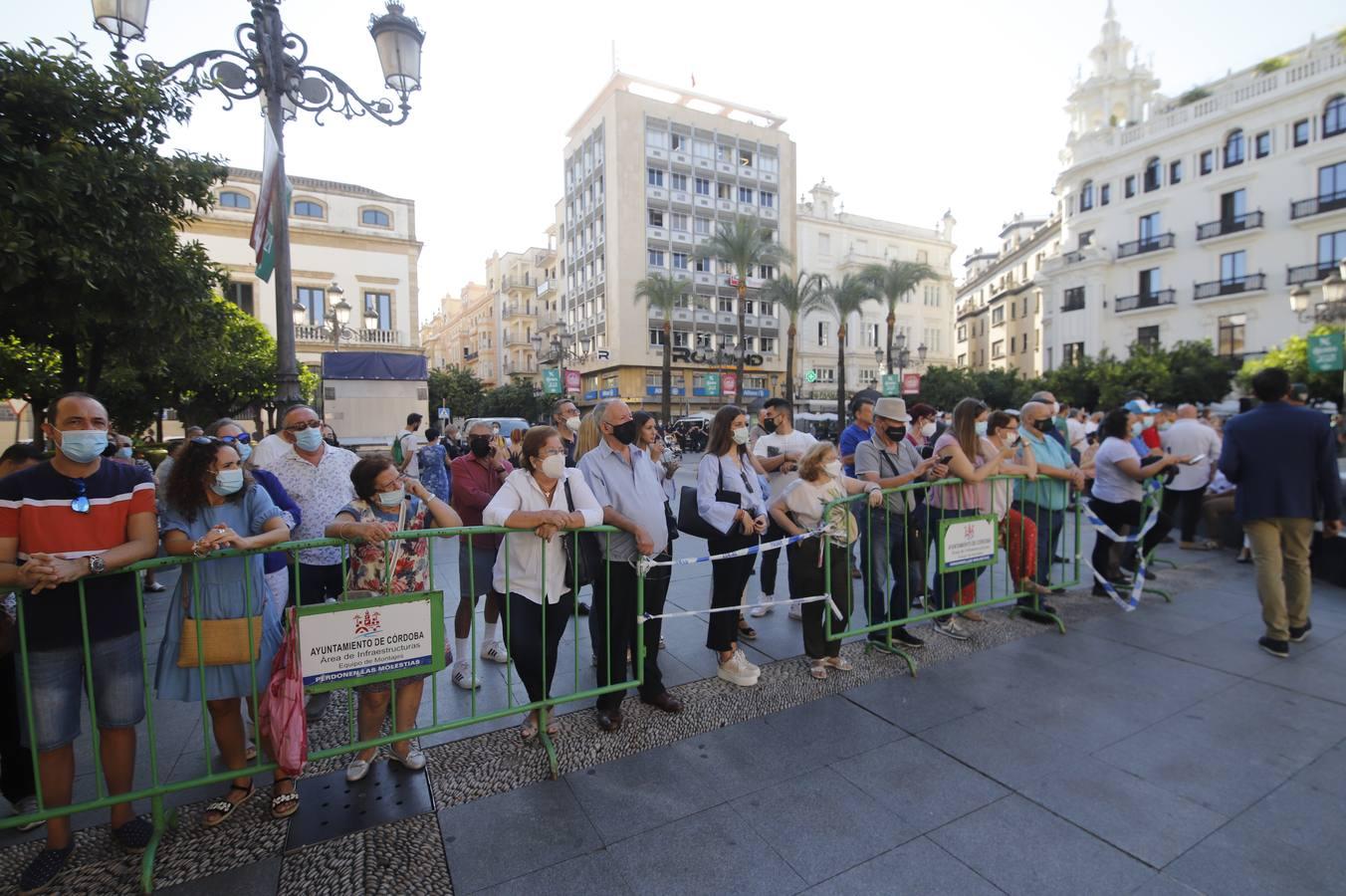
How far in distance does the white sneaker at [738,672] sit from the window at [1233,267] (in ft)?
151

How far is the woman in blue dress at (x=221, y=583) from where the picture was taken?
2.82 meters

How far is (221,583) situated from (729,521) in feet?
9.25

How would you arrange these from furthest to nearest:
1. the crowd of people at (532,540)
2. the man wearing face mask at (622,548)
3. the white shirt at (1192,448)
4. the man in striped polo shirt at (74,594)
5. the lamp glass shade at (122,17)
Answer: the white shirt at (1192,448) → the lamp glass shade at (122,17) → the man wearing face mask at (622,548) → the crowd of people at (532,540) → the man in striped polo shirt at (74,594)

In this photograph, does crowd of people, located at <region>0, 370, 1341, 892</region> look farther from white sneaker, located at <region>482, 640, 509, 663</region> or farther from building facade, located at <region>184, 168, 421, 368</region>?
building facade, located at <region>184, 168, 421, 368</region>

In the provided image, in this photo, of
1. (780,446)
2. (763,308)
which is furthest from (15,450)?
(763,308)

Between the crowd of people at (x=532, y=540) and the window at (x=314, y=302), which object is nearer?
the crowd of people at (x=532, y=540)

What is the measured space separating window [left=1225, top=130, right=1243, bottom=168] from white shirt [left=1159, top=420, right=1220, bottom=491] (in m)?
41.5

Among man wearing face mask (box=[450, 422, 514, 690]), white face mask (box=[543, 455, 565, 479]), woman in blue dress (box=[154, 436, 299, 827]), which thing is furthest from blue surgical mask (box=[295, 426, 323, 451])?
white face mask (box=[543, 455, 565, 479])

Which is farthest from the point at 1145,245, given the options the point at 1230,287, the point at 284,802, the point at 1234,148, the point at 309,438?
the point at 284,802

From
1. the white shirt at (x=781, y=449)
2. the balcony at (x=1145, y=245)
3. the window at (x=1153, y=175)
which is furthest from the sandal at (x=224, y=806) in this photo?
the window at (x=1153, y=175)

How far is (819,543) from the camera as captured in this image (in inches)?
175

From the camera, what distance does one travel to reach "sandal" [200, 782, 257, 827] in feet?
9.42

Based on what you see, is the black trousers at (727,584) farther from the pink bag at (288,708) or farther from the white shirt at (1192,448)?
the white shirt at (1192,448)

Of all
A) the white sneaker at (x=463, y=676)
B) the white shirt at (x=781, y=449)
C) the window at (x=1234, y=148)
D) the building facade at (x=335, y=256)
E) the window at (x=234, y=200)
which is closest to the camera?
the white sneaker at (x=463, y=676)
